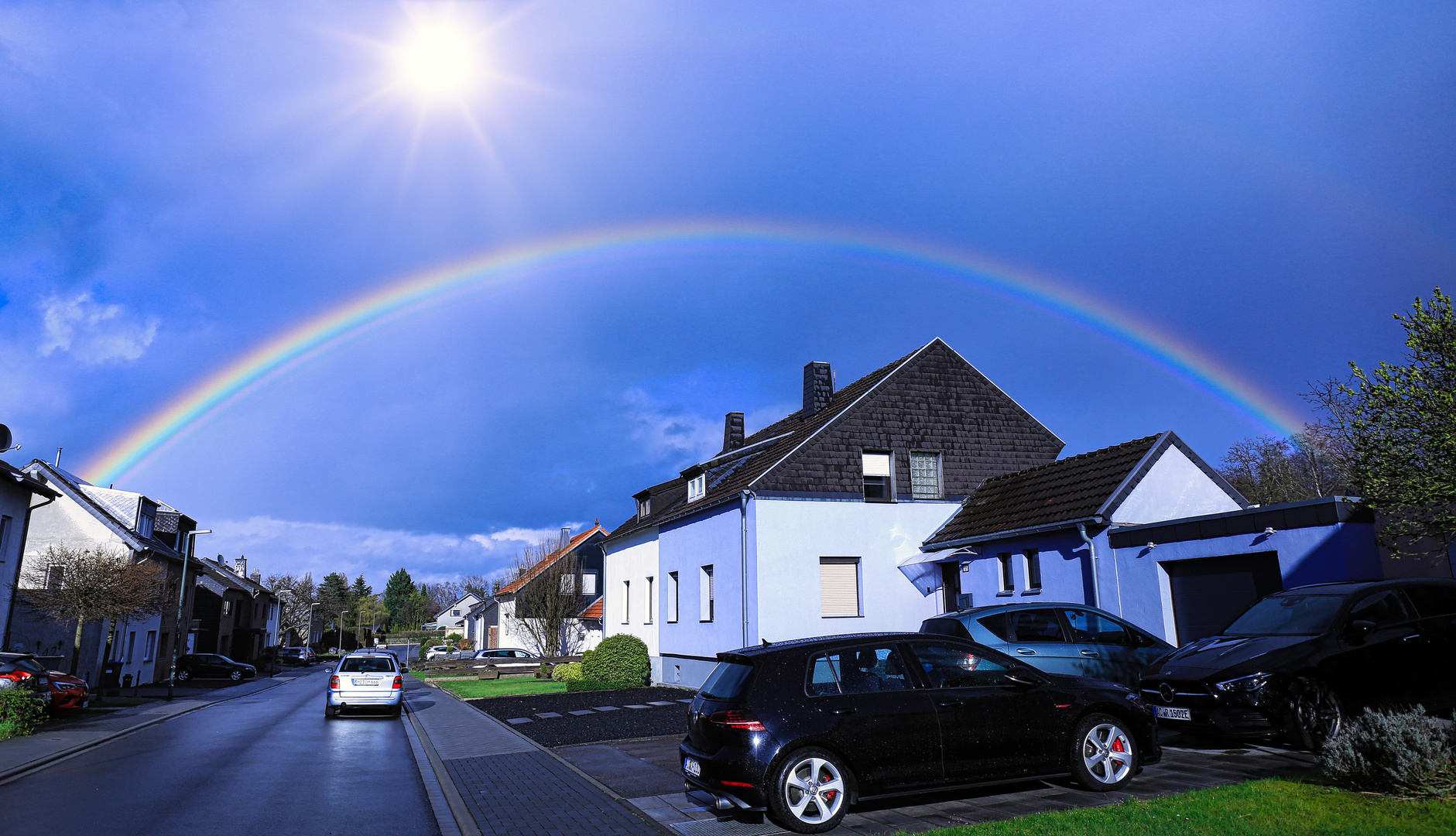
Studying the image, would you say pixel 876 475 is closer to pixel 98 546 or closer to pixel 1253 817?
pixel 1253 817

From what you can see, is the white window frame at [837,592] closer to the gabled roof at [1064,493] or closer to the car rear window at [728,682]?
the gabled roof at [1064,493]

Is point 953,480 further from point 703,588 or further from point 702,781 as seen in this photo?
point 702,781

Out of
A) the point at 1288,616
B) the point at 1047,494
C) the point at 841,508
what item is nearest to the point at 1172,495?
the point at 1047,494

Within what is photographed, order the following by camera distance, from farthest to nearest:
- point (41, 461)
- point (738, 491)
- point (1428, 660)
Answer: point (41, 461) → point (738, 491) → point (1428, 660)

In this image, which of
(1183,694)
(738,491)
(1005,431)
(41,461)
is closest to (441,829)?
(1183,694)

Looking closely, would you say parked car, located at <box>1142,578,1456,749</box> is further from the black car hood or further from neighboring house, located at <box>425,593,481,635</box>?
neighboring house, located at <box>425,593,481,635</box>

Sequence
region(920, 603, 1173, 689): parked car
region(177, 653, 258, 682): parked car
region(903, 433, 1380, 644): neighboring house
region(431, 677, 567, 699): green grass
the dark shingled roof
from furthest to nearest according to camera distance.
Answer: region(177, 653, 258, 682): parked car, region(431, 677, 567, 699): green grass, the dark shingled roof, region(903, 433, 1380, 644): neighboring house, region(920, 603, 1173, 689): parked car

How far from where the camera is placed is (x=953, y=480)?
23.2 m

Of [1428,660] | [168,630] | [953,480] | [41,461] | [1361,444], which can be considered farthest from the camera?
[168,630]

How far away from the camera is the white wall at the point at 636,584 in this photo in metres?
28.7

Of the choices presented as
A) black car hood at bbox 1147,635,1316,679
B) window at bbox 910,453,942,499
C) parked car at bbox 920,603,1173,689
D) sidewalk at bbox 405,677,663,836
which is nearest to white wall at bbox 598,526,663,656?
window at bbox 910,453,942,499

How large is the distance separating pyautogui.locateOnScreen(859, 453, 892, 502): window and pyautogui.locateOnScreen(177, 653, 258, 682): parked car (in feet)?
125

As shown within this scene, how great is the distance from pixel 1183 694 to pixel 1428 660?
8.53ft

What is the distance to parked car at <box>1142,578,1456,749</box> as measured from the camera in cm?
868
